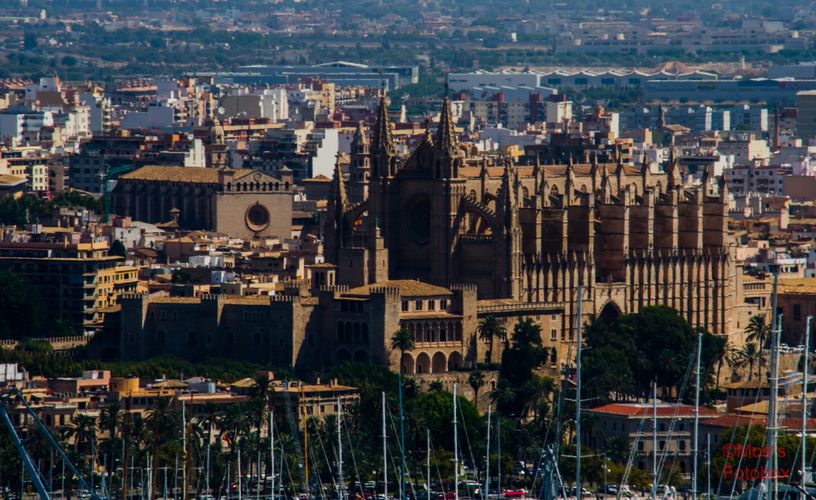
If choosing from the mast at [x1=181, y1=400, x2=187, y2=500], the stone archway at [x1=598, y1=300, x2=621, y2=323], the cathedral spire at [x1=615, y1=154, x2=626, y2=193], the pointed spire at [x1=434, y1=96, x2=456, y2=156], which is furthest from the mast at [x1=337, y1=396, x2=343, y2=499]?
the cathedral spire at [x1=615, y1=154, x2=626, y2=193]

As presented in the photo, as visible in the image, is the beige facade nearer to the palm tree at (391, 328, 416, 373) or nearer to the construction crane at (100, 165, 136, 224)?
the construction crane at (100, 165, 136, 224)

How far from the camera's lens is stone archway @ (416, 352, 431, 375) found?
114m

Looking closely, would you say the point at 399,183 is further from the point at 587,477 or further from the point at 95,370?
the point at 587,477

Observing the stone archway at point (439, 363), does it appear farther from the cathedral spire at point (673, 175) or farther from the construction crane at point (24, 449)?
the construction crane at point (24, 449)

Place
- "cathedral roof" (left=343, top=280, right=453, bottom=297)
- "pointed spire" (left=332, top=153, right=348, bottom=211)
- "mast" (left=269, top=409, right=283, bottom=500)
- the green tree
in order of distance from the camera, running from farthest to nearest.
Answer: "pointed spire" (left=332, top=153, right=348, bottom=211) < the green tree < "cathedral roof" (left=343, top=280, right=453, bottom=297) < "mast" (left=269, top=409, right=283, bottom=500)

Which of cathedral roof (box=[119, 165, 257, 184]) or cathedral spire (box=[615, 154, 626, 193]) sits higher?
cathedral spire (box=[615, 154, 626, 193])

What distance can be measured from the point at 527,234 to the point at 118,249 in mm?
24143

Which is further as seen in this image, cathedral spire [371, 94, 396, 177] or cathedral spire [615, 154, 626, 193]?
cathedral spire [615, 154, 626, 193]

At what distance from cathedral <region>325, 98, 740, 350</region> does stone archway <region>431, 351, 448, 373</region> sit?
2642 mm

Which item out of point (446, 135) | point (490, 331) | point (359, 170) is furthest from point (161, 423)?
point (359, 170)

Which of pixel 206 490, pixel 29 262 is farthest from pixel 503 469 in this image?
pixel 29 262

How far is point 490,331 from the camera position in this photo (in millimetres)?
115375

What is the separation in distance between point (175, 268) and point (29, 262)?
36.0ft

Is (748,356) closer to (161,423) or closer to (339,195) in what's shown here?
(339,195)
